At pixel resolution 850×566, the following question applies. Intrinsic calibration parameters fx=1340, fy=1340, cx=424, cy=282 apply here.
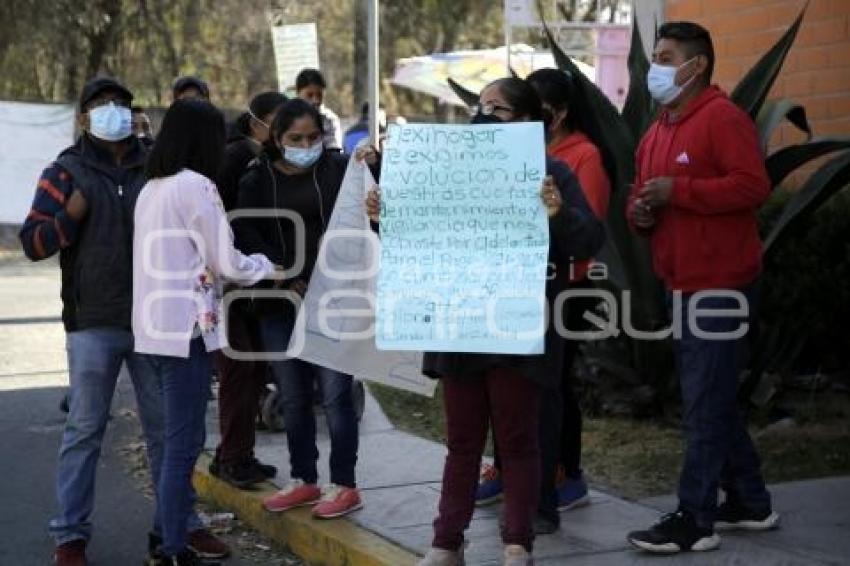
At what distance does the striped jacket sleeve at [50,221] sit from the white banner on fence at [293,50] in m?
12.2

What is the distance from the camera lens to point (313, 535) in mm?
5973

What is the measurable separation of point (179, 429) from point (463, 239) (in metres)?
1.43

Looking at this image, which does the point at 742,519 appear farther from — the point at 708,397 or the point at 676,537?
the point at 708,397

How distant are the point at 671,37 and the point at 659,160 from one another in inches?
19.1

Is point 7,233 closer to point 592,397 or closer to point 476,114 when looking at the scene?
point 592,397

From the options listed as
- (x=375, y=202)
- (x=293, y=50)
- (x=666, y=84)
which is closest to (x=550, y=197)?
(x=375, y=202)

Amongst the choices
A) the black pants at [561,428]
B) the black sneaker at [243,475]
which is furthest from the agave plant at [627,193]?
the black sneaker at [243,475]

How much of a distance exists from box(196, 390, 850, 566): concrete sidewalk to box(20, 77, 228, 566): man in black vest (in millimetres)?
882

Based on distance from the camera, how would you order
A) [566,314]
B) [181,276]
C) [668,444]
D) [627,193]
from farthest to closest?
[668,444] → [627,193] → [566,314] → [181,276]

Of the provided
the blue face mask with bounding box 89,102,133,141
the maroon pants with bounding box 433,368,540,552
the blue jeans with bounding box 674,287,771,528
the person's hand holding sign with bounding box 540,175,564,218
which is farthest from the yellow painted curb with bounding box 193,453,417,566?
the blue face mask with bounding box 89,102,133,141

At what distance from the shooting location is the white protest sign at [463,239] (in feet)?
15.8

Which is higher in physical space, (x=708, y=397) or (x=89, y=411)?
(x=708, y=397)

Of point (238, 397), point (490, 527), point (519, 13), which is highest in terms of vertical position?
point (519, 13)

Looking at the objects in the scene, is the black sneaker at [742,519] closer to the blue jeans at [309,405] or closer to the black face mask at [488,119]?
the blue jeans at [309,405]
